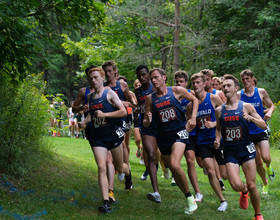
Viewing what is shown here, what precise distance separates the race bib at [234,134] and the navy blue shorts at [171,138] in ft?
2.38

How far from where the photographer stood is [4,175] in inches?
312

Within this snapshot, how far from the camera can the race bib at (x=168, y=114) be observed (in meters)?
7.11

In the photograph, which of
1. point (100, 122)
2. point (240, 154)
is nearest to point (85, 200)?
point (100, 122)

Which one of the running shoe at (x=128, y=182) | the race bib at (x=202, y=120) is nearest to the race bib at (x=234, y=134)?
the race bib at (x=202, y=120)

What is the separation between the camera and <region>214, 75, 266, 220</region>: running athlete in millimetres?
6434

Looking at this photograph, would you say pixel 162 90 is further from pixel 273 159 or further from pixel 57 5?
pixel 273 159

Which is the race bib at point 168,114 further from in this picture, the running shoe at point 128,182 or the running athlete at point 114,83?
the running shoe at point 128,182

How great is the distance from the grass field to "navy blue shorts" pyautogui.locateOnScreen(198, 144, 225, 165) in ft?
2.89

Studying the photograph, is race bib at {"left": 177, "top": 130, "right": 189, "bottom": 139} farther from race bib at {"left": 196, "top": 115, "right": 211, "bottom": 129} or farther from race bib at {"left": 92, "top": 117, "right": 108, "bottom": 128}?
race bib at {"left": 92, "top": 117, "right": 108, "bottom": 128}

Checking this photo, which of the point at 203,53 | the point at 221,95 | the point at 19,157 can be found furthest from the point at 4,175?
the point at 203,53

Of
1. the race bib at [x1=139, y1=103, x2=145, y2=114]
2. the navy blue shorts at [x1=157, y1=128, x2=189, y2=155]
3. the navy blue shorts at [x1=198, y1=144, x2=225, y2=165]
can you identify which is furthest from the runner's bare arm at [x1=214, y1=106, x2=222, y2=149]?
the race bib at [x1=139, y1=103, x2=145, y2=114]

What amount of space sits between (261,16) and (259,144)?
546 inches

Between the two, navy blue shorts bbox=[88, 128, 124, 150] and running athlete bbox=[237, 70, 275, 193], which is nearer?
navy blue shorts bbox=[88, 128, 124, 150]

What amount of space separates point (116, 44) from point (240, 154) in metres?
8.40
